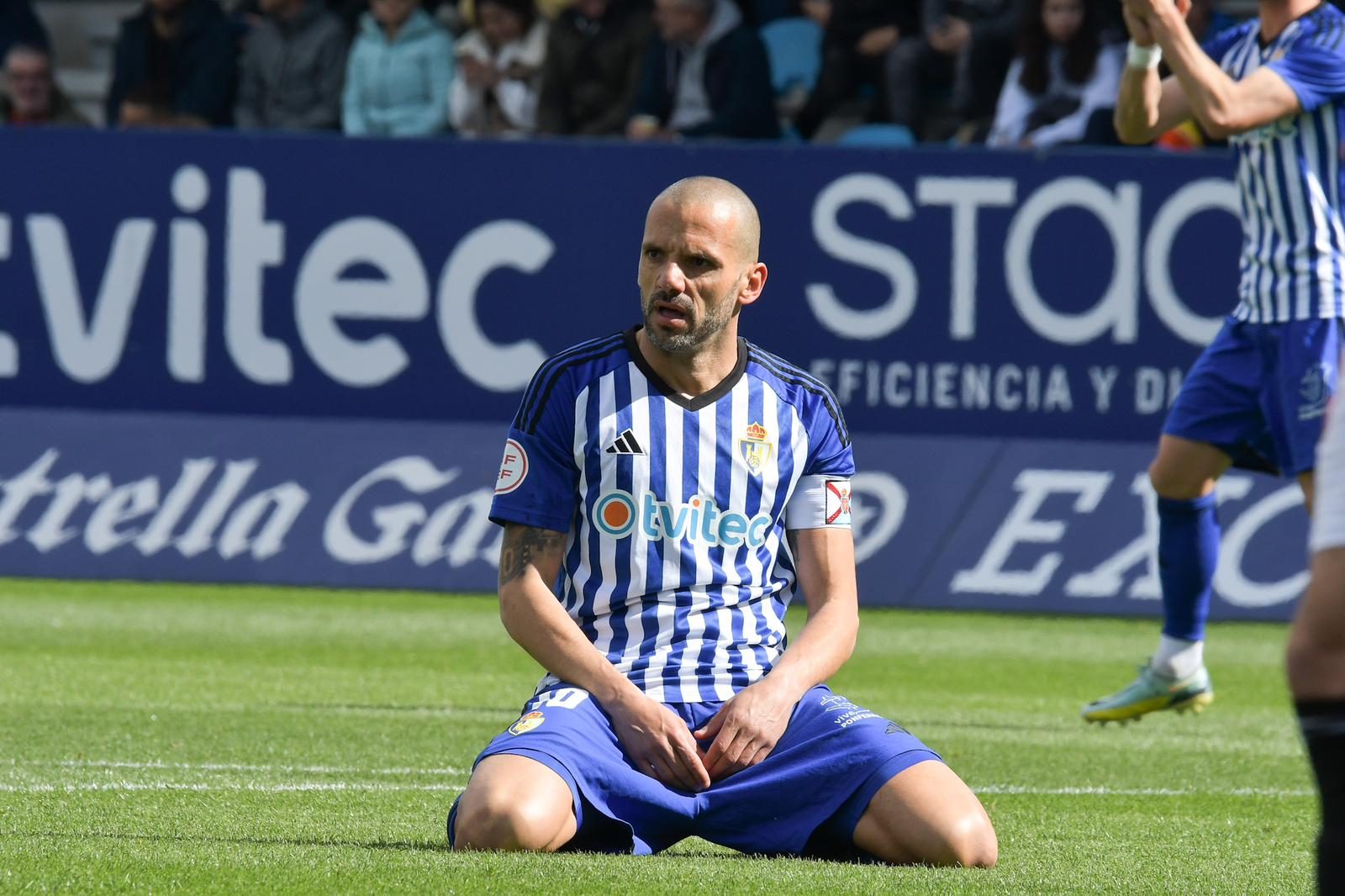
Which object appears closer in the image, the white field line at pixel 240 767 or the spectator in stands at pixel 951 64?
the white field line at pixel 240 767

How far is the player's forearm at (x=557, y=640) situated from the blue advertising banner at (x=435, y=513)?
643 centimetres

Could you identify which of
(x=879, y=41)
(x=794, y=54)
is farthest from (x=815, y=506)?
(x=794, y=54)

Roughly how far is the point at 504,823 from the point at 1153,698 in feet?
11.0

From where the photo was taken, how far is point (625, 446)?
4883 mm

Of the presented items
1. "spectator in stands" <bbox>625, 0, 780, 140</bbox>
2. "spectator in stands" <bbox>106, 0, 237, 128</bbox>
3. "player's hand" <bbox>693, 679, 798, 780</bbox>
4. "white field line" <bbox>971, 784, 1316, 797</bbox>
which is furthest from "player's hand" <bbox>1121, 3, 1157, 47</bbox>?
"spectator in stands" <bbox>106, 0, 237, 128</bbox>

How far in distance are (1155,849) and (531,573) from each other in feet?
5.36

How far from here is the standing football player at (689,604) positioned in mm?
4656

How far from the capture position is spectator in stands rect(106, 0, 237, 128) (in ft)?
48.3

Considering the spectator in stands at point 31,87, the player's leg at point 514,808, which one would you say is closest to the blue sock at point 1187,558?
the player's leg at point 514,808

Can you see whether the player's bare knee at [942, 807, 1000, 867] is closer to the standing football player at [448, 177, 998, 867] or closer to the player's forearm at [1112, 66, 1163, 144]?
the standing football player at [448, 177, 998, 867]

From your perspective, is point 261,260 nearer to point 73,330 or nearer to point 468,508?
point 73,330

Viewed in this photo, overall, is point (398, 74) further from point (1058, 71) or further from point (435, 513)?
point (1058, 71)

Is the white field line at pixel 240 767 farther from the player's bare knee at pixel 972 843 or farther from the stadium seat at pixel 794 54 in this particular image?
the stadium seat at pixel 794 54

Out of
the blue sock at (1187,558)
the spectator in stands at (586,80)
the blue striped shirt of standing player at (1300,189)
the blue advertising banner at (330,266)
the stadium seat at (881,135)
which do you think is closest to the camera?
the blue striped shirt of standing player at (1300,189)
